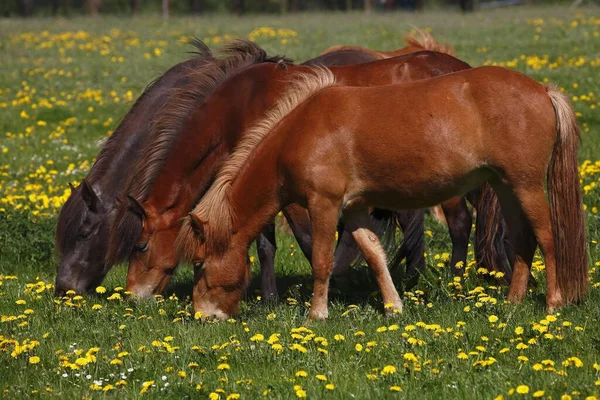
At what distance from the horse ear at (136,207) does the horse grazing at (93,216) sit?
1.95ft

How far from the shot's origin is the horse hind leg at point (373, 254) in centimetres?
686

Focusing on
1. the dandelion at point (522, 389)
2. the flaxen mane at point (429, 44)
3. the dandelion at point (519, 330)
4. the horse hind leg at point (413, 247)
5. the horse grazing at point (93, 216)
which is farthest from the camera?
the flaxen mane at point (429, 44)

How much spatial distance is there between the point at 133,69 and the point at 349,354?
17.8 metres

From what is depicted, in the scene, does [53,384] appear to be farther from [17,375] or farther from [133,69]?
[133,69]

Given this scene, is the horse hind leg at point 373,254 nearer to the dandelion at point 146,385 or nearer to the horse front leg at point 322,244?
the horse front leg at point 322,244

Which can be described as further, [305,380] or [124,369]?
[124,369]

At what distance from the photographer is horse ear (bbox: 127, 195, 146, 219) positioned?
284 inches

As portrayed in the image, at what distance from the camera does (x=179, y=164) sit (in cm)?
740

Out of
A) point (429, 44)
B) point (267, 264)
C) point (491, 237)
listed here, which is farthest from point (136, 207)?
point (429, 44)

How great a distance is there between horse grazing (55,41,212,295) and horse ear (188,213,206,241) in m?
1.35

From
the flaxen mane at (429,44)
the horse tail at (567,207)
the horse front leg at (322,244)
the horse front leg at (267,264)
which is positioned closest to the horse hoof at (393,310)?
the horse front leg at (322,244)

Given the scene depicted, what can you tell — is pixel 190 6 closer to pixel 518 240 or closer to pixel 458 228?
pixel 458 228

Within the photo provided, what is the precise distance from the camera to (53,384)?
5.30m

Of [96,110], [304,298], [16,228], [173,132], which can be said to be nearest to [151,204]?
[173,132]
